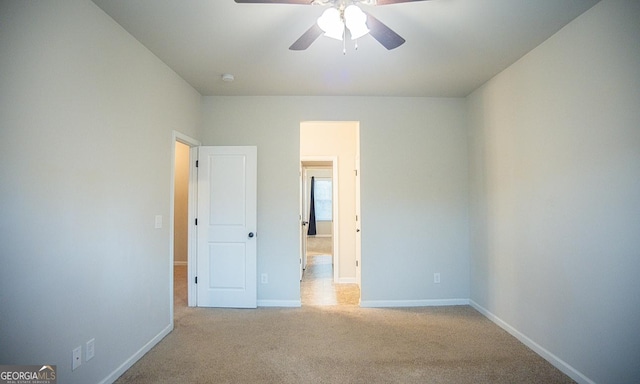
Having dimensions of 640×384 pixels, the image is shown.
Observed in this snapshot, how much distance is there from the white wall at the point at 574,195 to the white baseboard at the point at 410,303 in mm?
578

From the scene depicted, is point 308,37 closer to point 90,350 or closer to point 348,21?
point 348,21

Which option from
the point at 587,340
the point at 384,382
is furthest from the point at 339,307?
the point at 587,340

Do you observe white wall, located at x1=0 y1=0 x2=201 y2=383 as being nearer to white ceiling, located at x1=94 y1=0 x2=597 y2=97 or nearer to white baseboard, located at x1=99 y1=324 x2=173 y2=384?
white baseboard, located at x1=99 y1=324 x2=173 y2=384

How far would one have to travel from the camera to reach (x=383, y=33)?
1794mm

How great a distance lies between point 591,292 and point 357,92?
2.81 metres

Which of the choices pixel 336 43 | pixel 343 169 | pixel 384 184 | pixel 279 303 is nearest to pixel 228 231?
pixel 279 303

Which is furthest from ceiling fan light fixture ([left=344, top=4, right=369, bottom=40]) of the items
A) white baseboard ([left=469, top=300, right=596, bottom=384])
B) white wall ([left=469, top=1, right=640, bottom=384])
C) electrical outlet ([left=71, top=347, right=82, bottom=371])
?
white baseboard ([left=469, top=300, right=596, bottom=384])

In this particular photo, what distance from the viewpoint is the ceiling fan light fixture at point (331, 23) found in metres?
1.65

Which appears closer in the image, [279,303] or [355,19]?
[355,19]

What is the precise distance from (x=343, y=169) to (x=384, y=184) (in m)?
1.19

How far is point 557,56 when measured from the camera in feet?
7.38

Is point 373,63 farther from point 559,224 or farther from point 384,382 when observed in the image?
point 384,382

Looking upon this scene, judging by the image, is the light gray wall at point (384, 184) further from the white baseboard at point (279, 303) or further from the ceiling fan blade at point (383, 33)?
the ceiling fan blade at point (383, 33)

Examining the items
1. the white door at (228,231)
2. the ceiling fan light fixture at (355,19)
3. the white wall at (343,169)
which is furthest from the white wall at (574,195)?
the white door at (228,231)
